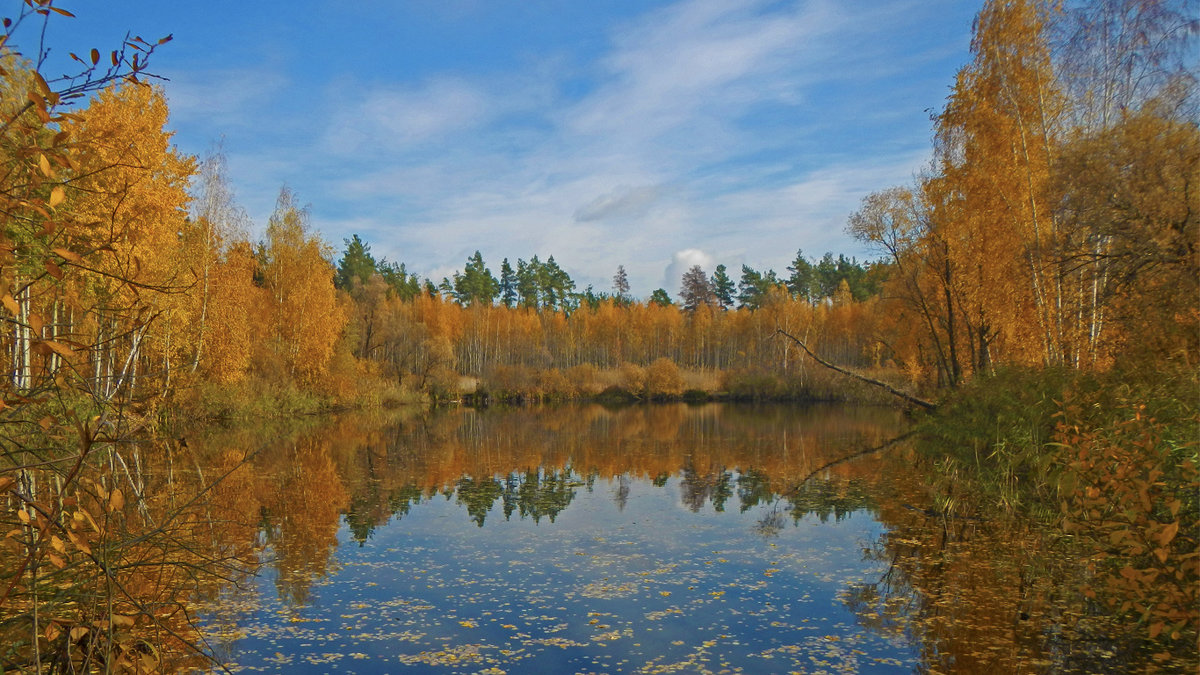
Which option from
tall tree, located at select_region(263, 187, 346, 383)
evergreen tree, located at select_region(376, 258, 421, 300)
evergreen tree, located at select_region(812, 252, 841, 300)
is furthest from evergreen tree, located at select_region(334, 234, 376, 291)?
evergreen tree, located at select_region(812, 252, 841, 300)

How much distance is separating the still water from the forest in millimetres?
1323

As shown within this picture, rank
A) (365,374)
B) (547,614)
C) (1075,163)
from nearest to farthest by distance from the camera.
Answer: (547,614) → (1075,163) → (365,374)

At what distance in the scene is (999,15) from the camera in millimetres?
17109

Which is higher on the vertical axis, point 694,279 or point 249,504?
point 694,279

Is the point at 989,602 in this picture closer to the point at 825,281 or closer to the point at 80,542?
the point at 80,542

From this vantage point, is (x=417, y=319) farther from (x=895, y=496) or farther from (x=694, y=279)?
(x=895, y=496)

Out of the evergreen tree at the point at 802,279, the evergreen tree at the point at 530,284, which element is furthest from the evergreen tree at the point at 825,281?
the evergreen tree at the point at 530,284

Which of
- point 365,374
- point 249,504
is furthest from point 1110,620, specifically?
point 365,374

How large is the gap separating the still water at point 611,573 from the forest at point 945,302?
4.34ft

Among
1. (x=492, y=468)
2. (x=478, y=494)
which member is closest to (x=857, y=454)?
(x=492, y=468)

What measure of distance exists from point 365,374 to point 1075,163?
36036 millimetres

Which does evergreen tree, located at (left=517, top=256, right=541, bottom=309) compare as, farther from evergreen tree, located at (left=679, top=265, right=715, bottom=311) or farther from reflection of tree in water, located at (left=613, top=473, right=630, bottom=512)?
reflection of tree in water, located at (left=613, top=473, right=630, bottom=512)

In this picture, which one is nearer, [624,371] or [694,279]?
→ [624,371]

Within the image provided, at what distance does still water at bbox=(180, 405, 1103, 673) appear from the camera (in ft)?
22.1
